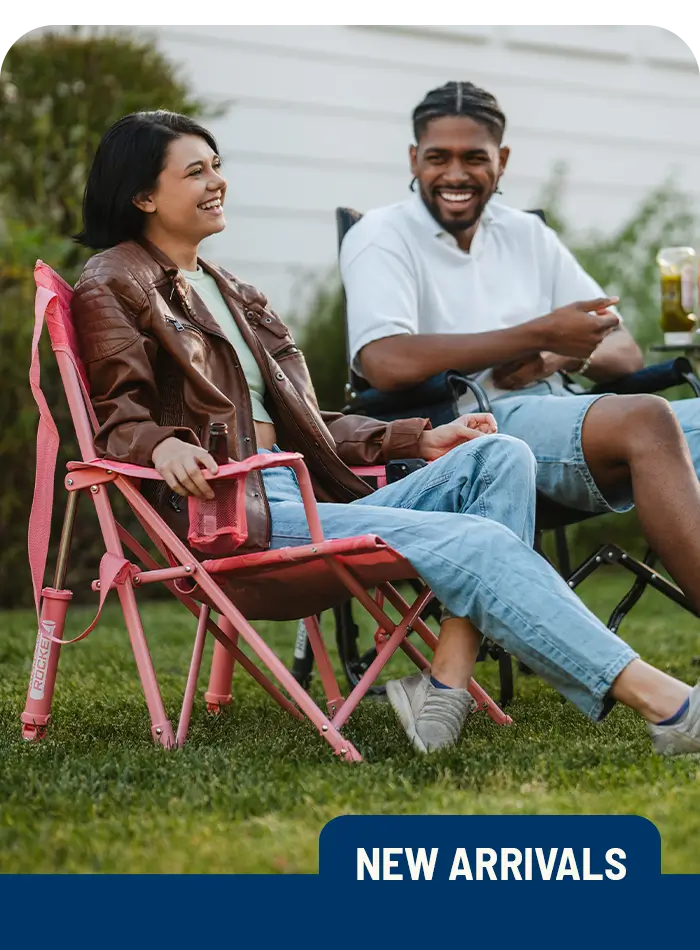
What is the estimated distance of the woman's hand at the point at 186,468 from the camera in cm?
249

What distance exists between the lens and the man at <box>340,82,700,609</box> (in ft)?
10.0

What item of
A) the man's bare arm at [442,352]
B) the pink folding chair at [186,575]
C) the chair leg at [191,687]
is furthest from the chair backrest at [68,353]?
the man's bare arm at [442,352]

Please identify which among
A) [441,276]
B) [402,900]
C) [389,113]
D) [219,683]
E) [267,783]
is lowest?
[219,683]

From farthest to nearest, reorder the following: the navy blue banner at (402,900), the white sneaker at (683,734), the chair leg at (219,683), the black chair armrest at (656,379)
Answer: the black chair armrest at (656,379)
the chair leg at (219,683)
the white sneaker at (683,734)
the navy blue banner at (402,900)

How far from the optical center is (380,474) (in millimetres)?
3105

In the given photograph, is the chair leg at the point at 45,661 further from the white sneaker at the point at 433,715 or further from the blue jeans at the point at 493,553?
the white sneaker at the point at 433,715

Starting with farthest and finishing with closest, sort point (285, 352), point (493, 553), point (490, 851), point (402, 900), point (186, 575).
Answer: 1. point (285, 352)
2. point (186, 575)
3. point (493, 553)
4. point (490, 851)
5. point (402, 900)

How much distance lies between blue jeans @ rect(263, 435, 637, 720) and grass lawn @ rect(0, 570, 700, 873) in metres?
0.19

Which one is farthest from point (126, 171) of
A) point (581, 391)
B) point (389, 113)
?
point (389, 113)

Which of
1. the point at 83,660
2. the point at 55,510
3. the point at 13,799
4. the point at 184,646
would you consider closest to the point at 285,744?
the point at 13,799

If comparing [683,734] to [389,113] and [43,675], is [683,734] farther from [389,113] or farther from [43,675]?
[389,113]

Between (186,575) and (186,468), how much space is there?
0.72 feet

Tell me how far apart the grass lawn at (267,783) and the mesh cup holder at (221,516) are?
0.40 meters

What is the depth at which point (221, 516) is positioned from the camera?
2537 mm
